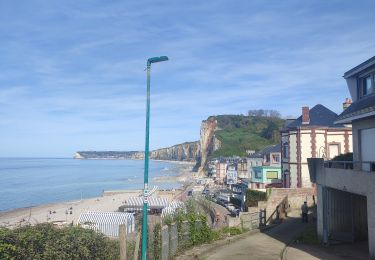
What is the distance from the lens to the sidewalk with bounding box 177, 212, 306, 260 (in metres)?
14.7

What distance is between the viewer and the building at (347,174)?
16.0 meters

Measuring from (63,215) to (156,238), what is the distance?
49.7m

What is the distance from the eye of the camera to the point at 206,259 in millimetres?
14016

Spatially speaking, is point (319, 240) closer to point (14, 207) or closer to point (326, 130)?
Result: point (326, 130)

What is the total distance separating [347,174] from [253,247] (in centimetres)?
487

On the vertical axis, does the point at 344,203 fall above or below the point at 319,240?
above

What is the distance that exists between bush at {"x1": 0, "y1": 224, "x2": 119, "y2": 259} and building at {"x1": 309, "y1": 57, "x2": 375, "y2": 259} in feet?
32.5

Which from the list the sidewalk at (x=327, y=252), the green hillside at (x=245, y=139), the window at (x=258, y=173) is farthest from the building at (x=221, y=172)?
the sidewalk at (x=327, y=252)

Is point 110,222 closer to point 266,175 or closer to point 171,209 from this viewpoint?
point 171,209

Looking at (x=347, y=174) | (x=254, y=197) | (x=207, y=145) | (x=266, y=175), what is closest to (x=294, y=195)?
(x=254, y=197)

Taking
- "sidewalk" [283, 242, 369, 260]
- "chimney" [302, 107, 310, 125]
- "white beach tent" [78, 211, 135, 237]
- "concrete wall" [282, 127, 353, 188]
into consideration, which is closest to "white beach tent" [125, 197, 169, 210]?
"white beach tent" [78, 211, 135, 237]

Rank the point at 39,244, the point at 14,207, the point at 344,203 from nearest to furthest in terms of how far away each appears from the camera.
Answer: the point at 39,244, the point at 344,203, the point at 14,207

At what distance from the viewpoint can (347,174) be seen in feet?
50.0

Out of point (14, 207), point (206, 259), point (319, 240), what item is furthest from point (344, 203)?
point (14, 207)
